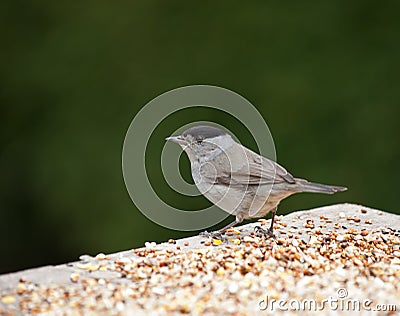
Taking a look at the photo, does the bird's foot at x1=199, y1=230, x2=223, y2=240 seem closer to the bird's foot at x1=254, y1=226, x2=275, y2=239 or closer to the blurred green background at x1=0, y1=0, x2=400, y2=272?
the bird's foot at x1=254, y1=226, x2=275, y2=239

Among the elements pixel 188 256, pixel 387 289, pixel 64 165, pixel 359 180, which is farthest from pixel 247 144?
pixel 387 289

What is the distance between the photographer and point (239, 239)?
491cm

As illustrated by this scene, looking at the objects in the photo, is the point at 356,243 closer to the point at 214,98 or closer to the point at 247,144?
the point at 214,98

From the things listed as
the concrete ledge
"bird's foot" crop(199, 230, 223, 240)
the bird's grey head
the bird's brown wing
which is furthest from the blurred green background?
the concrete ledge

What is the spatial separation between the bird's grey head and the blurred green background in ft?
6.56

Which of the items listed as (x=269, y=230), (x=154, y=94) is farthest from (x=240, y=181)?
(x=154, y=94)

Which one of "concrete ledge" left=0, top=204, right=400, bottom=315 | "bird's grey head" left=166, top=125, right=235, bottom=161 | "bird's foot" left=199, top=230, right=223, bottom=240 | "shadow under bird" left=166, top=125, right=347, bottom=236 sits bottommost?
"concrete ledge" left=0, top=204, right=400, bottom=315

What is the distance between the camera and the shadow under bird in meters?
4.89

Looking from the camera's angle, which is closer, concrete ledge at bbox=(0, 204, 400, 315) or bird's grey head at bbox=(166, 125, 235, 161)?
concrete ledge at bbox=(0, 204, 400, 315)

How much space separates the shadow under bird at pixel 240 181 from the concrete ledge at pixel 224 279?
223 mm

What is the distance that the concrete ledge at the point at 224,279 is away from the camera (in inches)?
140

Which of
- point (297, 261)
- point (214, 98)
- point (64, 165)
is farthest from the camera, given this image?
point (64, 165)

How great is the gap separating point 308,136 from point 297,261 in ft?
11.3

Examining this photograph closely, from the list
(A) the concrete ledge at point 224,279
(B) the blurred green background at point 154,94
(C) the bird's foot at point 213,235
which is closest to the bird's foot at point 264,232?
(A) the concrete ledge at point 224,279
